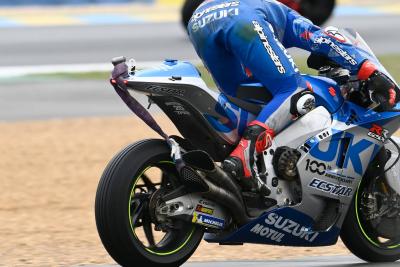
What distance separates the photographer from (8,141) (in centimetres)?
1063

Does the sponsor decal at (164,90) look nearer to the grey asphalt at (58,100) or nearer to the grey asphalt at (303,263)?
the grey asphalt at (303,263)

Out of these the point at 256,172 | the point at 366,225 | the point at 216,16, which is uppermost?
the point at 216,16

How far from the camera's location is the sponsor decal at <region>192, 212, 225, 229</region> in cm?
539

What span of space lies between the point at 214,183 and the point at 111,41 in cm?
1204

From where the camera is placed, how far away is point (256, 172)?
18.0ft

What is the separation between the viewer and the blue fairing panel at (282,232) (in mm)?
5492

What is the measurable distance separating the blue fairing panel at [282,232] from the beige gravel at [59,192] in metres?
0.62

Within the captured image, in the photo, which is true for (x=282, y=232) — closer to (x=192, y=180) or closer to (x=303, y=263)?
(x=303, y=263)

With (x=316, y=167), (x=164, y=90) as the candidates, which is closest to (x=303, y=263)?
(x=316, y=167)

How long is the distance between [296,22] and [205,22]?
49 centimetres

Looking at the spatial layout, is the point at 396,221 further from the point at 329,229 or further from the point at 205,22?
the point at 205,22

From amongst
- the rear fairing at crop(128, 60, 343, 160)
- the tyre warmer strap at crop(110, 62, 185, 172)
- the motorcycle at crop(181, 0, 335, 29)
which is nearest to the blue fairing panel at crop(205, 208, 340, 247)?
the rear fairing at crop(128, 60, 343, 160)

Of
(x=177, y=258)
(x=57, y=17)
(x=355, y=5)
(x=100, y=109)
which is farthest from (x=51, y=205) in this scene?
(x=355, y=5)

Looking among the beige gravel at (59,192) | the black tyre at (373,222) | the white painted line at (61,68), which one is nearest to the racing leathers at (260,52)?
the black tyre at (373,222)
